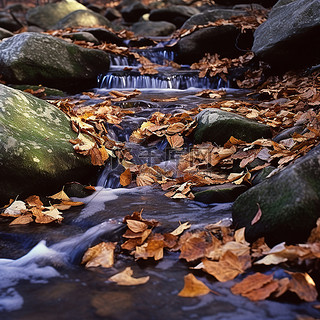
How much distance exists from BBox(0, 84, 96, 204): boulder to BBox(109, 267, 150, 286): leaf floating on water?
56.2 inches

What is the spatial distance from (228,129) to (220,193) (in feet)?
3.76

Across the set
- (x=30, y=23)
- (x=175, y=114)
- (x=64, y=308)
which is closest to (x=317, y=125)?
(x=175, y=114)

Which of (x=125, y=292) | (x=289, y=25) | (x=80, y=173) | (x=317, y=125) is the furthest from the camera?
(x=289, y=25)

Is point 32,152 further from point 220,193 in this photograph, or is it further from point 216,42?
point 216,42

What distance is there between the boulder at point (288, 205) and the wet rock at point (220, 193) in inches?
21.5

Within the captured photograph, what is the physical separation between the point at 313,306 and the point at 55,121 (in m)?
3.01

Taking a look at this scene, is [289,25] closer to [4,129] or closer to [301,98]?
[301,98]

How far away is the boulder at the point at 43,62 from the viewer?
5.89 m

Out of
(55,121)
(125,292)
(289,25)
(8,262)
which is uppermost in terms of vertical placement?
(289,25)

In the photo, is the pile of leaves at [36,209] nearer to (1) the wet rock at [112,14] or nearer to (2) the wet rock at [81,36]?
(2) the wet rock at [81,36]

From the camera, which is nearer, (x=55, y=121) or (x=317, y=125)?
(x=317, y=125)

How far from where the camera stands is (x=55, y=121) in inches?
140

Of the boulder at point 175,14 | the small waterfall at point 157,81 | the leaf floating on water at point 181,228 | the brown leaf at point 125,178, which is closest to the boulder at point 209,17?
the small waterfall at point 157,81

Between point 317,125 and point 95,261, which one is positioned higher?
point 317,125
